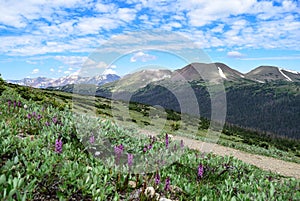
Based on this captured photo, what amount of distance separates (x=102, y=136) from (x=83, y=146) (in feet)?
2.56

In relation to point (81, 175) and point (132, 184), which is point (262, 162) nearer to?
point (132, 184)

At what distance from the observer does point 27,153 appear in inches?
244

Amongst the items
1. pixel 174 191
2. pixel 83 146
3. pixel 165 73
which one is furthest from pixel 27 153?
pixel 165 73

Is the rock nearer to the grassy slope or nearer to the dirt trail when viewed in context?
the grassy slope

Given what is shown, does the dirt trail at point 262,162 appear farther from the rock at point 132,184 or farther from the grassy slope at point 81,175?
the rock at point 132,184

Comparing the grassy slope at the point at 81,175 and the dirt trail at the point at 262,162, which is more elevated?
the grassy slope at the point at 81,175

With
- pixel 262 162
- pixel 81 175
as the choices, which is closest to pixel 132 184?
pixel 81 175

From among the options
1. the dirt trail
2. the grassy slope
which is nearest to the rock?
the grassy slope

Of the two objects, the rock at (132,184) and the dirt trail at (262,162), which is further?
the dirt trail at (262,162)

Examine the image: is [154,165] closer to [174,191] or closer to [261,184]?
[174,191]

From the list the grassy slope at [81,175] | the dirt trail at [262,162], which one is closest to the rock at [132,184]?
the grassy slope at [81,175]

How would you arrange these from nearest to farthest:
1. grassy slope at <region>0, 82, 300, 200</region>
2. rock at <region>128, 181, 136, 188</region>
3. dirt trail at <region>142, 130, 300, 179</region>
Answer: grassy slope at <region>0, 82, 300, 200</region> → rock at <region>128, 181, 136, 188</region> → dirt trail at <region>142, 130, 300, 179</region>

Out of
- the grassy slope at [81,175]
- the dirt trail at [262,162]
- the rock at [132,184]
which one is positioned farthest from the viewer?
the dirt trail at [262,162]

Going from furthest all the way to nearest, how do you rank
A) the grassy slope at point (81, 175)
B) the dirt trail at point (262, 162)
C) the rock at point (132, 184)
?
the dirt trail at point (262, 162) → the rock at point (132, 184) → the grassy slope at point (81, 175)
